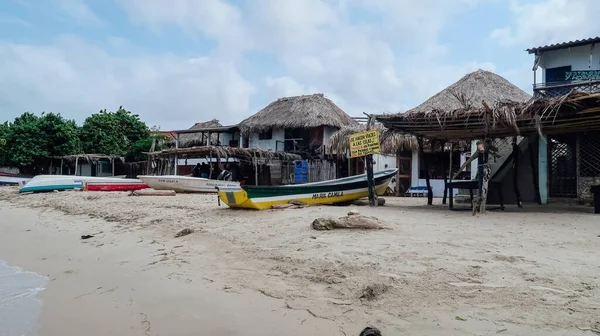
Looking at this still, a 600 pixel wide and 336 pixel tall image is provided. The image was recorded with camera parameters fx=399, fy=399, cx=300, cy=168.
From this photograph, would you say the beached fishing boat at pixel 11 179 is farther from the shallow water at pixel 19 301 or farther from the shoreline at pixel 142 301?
the shallow water at pixel 19 301

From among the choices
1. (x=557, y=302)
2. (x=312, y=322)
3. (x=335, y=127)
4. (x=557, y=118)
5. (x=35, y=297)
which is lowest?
(x=35, y=297)

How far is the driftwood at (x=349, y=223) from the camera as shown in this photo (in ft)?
19.6

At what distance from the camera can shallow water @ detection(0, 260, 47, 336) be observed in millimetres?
3617

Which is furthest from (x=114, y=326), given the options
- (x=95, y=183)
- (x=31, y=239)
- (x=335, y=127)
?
(x=335, y=127)

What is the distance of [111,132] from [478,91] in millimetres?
22119

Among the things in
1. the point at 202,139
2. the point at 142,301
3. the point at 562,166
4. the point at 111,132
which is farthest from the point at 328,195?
the point at 111,132

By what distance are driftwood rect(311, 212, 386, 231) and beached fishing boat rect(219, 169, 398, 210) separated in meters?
2.83

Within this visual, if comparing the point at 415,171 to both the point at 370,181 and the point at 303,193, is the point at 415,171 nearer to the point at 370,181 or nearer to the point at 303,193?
the point at 370,181

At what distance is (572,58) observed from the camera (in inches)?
533

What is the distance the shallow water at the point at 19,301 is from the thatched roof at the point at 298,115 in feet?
56.6

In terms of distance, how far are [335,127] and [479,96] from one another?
7.59 metres

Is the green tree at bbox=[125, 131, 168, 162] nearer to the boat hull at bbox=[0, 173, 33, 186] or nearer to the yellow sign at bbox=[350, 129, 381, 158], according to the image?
the boat hull at bbox=[0, 173, 33, 186]

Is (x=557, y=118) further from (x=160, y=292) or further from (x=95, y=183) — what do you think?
(x=95, y=183)

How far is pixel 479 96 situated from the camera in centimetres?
1764
